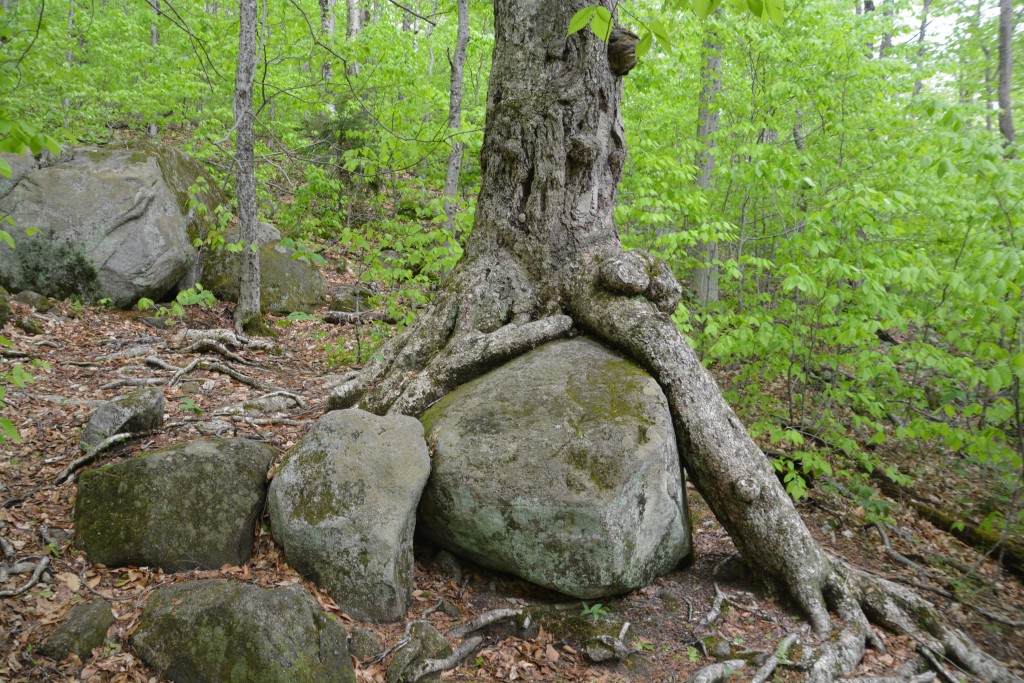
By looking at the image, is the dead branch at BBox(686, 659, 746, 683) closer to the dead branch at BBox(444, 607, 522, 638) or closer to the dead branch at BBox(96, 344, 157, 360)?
the dead branch at BBox(444, 607, 522, 638)

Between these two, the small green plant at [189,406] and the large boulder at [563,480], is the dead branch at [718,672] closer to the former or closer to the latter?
the large boulder at [563,480]

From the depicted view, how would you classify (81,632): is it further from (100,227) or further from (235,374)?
(100,227)

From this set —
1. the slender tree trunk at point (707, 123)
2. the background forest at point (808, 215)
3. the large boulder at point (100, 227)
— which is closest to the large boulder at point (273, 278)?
the large boulder at point (100, 227)

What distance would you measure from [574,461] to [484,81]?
15969 millimetres

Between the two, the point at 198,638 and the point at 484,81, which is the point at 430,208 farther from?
the point at 484,81

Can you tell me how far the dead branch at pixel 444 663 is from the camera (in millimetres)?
3340

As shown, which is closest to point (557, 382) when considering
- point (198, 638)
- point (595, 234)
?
point (595, 234)

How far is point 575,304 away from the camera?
193 inches

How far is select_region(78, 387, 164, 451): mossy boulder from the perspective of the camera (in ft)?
15.2

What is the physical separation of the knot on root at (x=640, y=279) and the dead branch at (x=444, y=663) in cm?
267

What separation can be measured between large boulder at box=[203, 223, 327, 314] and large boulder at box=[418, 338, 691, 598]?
24.2 feet

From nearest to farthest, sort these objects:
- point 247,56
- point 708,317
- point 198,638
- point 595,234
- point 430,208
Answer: point 198,638 → point 595,234 → point 708,317 → point 430,208 → point 247,56

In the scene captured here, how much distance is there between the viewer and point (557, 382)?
4.48 meters

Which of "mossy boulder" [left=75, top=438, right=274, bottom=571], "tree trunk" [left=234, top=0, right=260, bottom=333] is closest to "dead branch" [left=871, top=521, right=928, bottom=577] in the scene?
"mossy boulder" [left=75, top=438, right=274, bottom=571]
